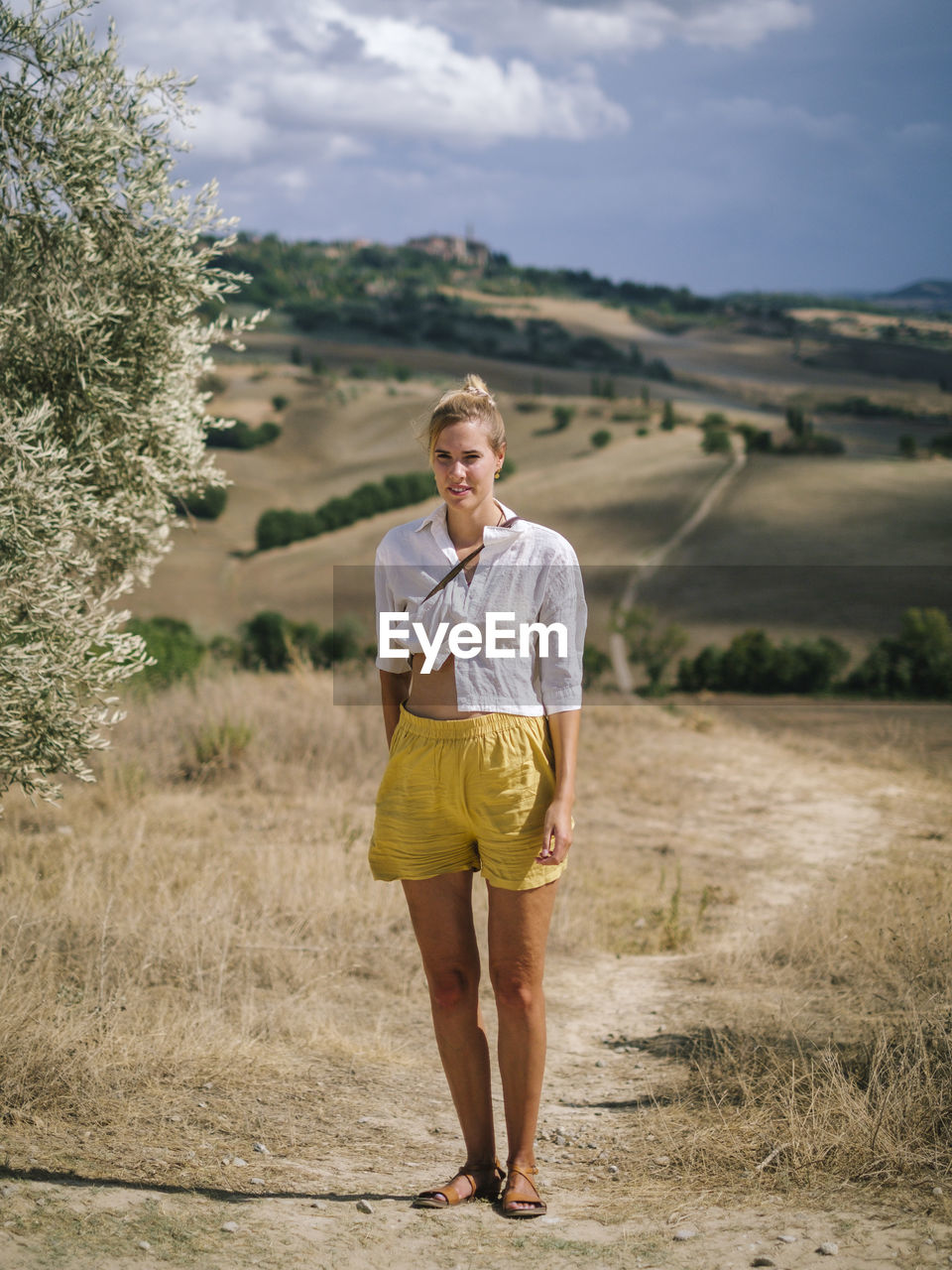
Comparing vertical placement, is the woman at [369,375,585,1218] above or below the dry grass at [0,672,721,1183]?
above

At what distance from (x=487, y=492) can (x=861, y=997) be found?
3538mm

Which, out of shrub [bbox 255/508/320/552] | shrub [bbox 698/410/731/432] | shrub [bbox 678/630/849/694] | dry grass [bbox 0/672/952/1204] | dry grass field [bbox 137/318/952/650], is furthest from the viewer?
shrub [bbox 698/410/731/432]

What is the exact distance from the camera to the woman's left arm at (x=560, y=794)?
307 centimetres

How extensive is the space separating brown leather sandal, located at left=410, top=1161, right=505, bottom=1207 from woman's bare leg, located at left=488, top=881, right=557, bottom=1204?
20 centimetres

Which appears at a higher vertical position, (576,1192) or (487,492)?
(487,492)

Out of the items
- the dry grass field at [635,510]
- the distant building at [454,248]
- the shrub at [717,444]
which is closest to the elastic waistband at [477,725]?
the dry grass field at [635,510]

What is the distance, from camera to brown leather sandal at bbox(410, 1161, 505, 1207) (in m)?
3.29

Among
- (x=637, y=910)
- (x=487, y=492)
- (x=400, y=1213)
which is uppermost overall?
(x=487, y=492)

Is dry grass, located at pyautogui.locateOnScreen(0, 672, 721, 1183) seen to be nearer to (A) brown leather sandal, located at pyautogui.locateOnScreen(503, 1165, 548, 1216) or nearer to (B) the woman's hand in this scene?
(A) brown leather sandal, located at pyautogui.locateOnScreen(503, 1165, 548, 1216)

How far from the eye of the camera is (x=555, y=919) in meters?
6.91

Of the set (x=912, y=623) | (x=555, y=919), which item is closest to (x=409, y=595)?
(x=555, y=919)

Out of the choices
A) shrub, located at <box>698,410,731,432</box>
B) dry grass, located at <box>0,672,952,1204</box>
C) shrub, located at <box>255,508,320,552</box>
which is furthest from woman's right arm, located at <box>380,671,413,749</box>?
shrub, located at <box>698,410,731,432</box>

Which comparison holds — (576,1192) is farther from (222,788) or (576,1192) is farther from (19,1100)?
(222,788)

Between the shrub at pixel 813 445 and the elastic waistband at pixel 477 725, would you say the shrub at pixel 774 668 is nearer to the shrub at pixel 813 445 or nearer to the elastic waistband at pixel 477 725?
the elastic waistband at pixel 477 725
